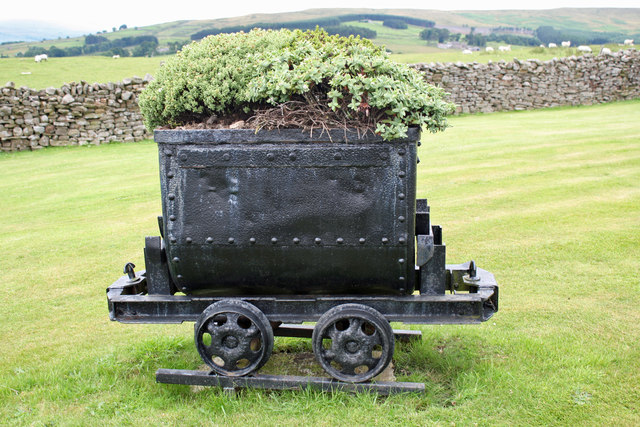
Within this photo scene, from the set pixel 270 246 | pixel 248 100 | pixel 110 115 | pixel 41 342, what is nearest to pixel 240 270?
pixel 270 246

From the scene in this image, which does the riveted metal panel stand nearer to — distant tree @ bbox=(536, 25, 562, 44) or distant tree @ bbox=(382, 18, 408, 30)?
distant tree @ bbox=(382, 18, 408, 30)

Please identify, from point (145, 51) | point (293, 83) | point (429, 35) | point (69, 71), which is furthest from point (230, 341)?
point (429, 35)

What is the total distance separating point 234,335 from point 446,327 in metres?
2.16

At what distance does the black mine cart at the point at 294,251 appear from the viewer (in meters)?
3.63

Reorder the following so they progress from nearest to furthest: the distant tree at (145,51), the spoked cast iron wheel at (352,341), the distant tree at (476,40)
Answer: the spoked cast iron wheel at (352,341) → the distant tree at (145,51) → the distant tree at (476,40)

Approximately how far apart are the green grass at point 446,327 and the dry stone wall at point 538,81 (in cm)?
1255

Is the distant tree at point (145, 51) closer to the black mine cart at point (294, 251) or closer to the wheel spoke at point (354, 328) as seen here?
the black mine cart at point (294, 251)

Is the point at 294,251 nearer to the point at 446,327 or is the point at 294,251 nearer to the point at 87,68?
the point at 446,327

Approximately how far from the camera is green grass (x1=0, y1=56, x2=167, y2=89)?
23.0m

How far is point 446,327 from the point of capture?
517 centimetres

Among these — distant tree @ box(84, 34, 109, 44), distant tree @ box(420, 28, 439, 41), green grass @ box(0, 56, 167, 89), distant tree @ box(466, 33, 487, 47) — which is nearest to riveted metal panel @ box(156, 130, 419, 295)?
green grass @ box(0, 56, 167, 89)

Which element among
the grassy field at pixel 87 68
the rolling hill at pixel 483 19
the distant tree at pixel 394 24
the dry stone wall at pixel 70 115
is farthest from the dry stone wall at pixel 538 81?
the rolling hill at pixel 483 19

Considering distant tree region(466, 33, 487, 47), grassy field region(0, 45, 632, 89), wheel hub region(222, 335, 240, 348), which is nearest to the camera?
wheel hub region(222, 335, 240, 348)

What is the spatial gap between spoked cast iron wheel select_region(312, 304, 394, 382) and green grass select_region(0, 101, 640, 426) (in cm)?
18
